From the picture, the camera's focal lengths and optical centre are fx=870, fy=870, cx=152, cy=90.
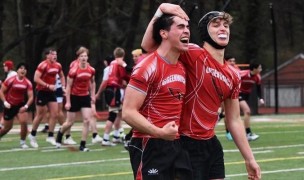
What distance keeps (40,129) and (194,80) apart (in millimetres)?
19120

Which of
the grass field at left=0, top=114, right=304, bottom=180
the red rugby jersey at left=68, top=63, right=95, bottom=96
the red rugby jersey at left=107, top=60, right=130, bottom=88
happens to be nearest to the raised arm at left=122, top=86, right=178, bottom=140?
the grass field at left=0, top=114, right=304, bottom=180

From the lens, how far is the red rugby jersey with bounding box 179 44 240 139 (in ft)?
24.8

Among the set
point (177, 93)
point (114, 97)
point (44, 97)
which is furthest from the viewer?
point (44, 97)

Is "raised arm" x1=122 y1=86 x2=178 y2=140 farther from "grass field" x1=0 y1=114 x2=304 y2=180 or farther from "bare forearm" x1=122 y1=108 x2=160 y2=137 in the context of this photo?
"grass field" x1=0 y1=114 x2=304 y2=180

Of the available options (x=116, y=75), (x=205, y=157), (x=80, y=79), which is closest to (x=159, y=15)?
(x=205, y=157)

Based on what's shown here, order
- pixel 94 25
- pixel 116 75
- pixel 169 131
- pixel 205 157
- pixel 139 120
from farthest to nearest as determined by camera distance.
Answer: pixel 94 25
pixel 116 75
pixel 205 157
pixel 139 120
pixel 169 131

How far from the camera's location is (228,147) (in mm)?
18594

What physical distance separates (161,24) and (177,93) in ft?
1.93

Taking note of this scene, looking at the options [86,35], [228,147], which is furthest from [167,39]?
[86,35]

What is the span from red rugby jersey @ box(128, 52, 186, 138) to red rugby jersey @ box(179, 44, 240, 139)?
1.12 feet

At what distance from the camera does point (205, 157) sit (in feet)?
24.9

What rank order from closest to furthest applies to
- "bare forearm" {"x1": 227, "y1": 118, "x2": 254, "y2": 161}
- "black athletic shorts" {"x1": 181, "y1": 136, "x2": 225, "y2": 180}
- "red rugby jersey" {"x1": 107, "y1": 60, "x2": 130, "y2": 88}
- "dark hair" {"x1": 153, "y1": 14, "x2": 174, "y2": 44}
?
"dark hair" {"x1": 153, "y1": 14, "x2": 174, "y2": 44}, "black athletic shorts" {"x1": 181, "y1": 136, "x2": 225, "y2": 180}, "bare forearm" {"x1": 227, "y1": 118, "x2": 254, "y2": 161}, "red rugby jersey" {"x1": 107, "y1": 60, "x2": 130, "y2": 88}

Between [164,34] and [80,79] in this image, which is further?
[80,79]

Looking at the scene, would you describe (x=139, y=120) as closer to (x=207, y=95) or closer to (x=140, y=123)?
(x=140, y=123)
